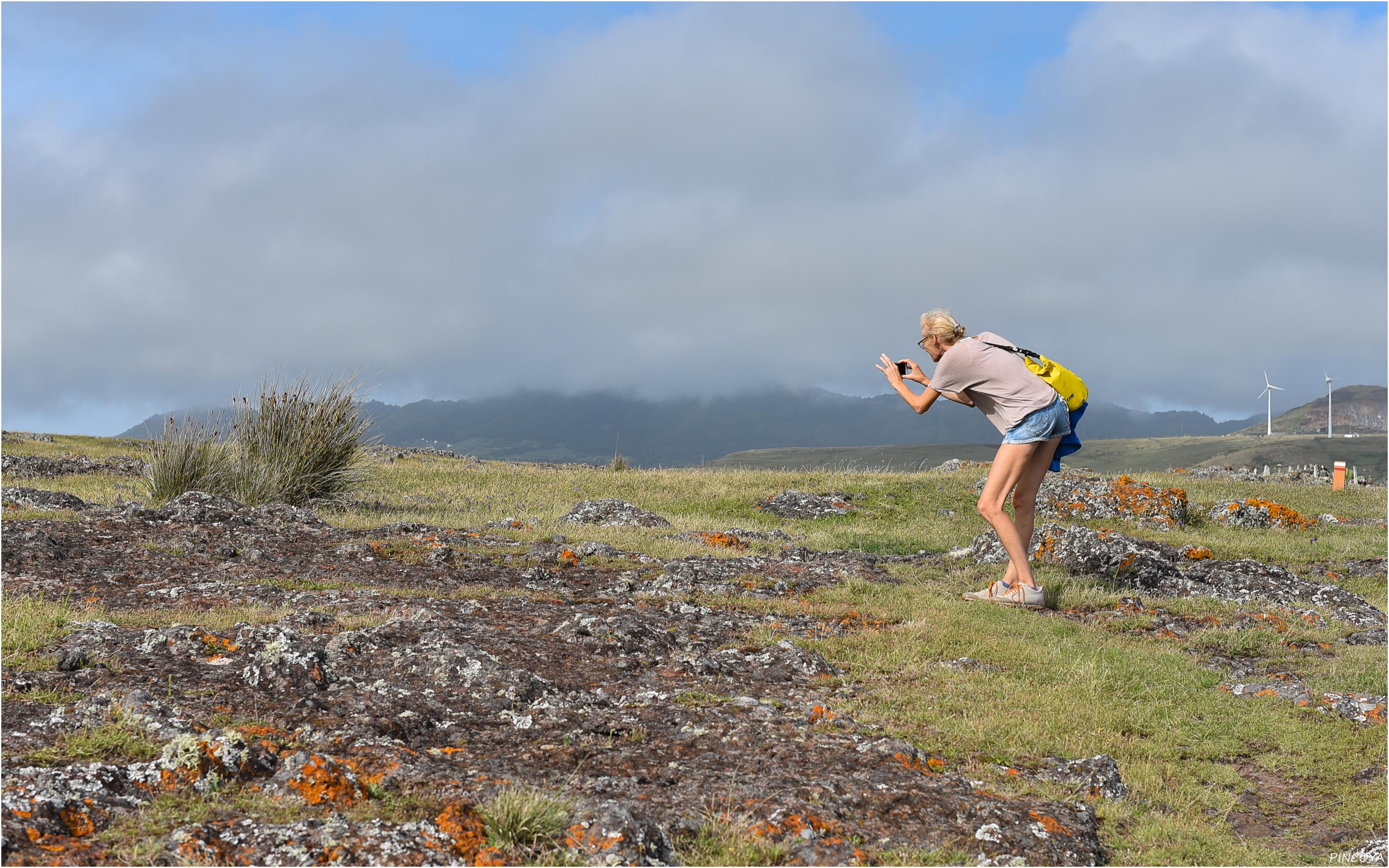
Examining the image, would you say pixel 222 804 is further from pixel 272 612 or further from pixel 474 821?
pixel 272 612

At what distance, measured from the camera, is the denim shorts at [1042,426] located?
8.76 metres

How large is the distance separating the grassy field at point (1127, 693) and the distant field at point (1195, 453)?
68.2 meters

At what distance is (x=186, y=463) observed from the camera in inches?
544

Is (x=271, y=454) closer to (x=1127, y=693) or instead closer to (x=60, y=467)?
(x=60, y=467)

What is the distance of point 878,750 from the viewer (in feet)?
15.5

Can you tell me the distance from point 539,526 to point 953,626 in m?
6.90

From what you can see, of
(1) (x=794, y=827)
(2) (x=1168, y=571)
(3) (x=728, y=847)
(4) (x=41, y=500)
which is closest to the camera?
(3) (x=728, y=847)

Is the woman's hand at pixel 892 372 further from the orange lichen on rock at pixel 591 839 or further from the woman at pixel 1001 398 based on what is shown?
the orange lichen on rock at pixel 591 839

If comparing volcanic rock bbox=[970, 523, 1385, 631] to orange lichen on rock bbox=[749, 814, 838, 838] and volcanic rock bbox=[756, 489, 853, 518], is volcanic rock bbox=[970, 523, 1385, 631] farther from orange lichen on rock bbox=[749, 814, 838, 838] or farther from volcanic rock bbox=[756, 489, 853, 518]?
orange lichen on rock bbox=[749, 814, 838, 838]

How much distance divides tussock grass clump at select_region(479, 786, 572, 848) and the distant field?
76.5 metres

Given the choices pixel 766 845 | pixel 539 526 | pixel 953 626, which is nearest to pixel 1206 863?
pixel 766 845

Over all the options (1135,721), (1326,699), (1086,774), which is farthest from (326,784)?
(1326,699)

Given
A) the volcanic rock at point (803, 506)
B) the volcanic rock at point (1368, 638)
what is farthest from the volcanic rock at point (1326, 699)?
the volcanic rock at point (803, 506)

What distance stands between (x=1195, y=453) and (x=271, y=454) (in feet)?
425
